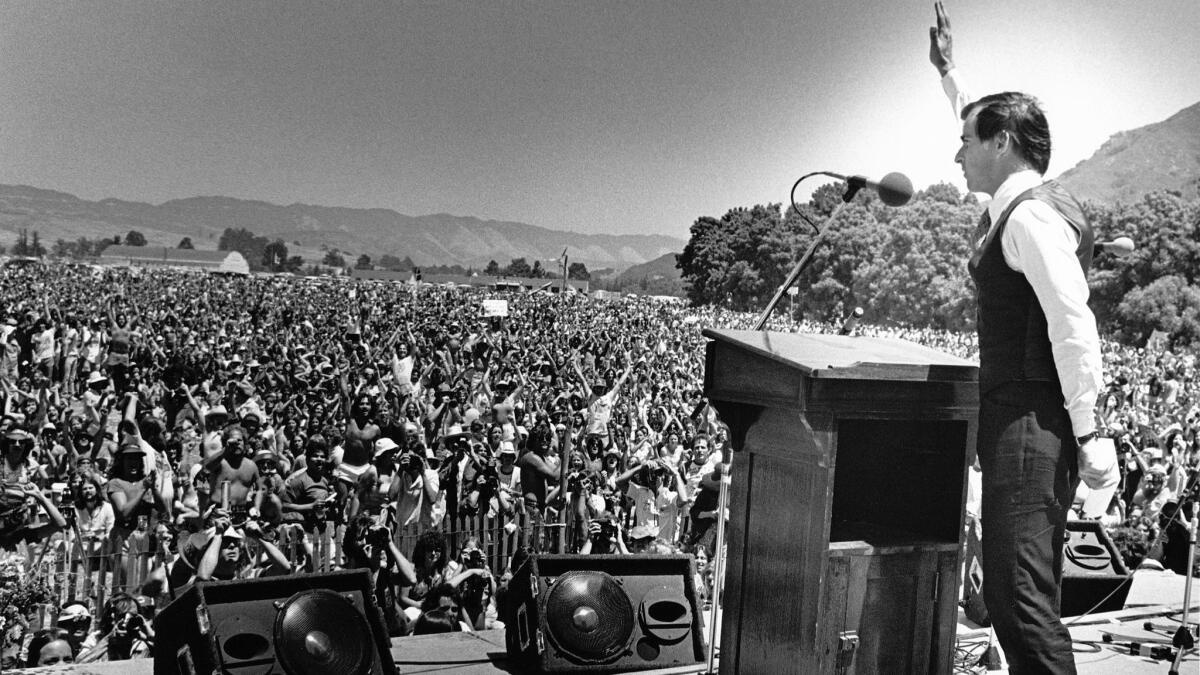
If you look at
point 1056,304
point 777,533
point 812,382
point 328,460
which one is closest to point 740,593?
point 777,533

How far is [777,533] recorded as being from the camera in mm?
2357

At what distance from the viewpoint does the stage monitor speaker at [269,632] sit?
2.75 meters

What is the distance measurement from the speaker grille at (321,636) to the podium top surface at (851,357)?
131 centimetres

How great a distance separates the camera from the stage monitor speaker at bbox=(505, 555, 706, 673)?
324 cm

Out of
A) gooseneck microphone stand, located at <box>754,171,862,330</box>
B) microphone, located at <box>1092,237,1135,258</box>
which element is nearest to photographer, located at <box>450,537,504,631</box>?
gooseneck microphone stand, located at <box>754,171,862,330</box>

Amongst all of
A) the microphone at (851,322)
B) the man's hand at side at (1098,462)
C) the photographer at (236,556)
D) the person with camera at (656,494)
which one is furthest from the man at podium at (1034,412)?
the person with camera at (656,494)

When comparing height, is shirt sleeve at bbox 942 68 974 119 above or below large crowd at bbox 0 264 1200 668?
above

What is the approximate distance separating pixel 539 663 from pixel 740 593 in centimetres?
98

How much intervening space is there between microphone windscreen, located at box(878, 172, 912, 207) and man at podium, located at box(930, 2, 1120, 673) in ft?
0.95

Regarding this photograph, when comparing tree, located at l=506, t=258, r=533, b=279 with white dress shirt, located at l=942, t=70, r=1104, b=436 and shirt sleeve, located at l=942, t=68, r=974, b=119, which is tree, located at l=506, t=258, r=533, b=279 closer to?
shirt sleeve, located at l=942, t=68, r=974, b=119

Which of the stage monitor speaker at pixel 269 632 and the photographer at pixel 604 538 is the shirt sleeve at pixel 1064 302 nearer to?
the stage monitor speaker at pixel 269 632

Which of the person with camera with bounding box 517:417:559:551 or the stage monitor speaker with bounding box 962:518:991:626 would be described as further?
the person with camera with bounding box 517:417:559:551

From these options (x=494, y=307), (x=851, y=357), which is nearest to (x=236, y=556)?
(x=851, y=357)

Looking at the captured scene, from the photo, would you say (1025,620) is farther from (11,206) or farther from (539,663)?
(11,206)
